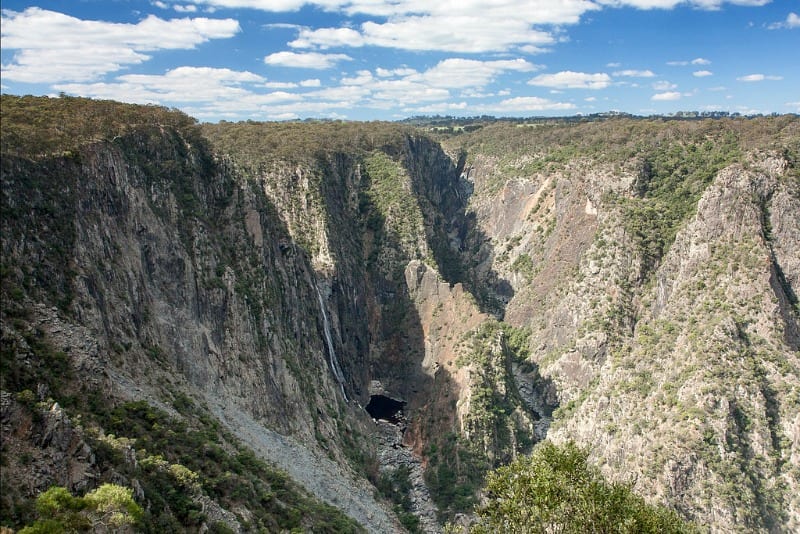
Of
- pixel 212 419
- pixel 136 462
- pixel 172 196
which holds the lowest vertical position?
pixel 212 419

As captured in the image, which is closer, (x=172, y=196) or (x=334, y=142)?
(x=172, y=196)

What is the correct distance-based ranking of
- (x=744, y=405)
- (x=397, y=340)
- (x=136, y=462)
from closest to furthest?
(x=136, y=462) < (x=744, y=405) < (x=397, y=340)

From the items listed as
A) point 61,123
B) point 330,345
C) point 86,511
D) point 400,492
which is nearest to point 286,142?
point 330,345

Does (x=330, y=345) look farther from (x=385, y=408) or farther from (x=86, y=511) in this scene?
(x=86, y=511)

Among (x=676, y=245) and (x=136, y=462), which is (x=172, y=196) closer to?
(x=136, y=462)

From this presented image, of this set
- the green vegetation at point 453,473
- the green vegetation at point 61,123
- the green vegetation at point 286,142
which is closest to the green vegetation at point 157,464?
the green vegetation at point 61,123

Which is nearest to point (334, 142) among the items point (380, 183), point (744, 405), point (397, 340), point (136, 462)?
point (380, 183)

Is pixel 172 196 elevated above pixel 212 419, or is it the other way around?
pixel 172 196
